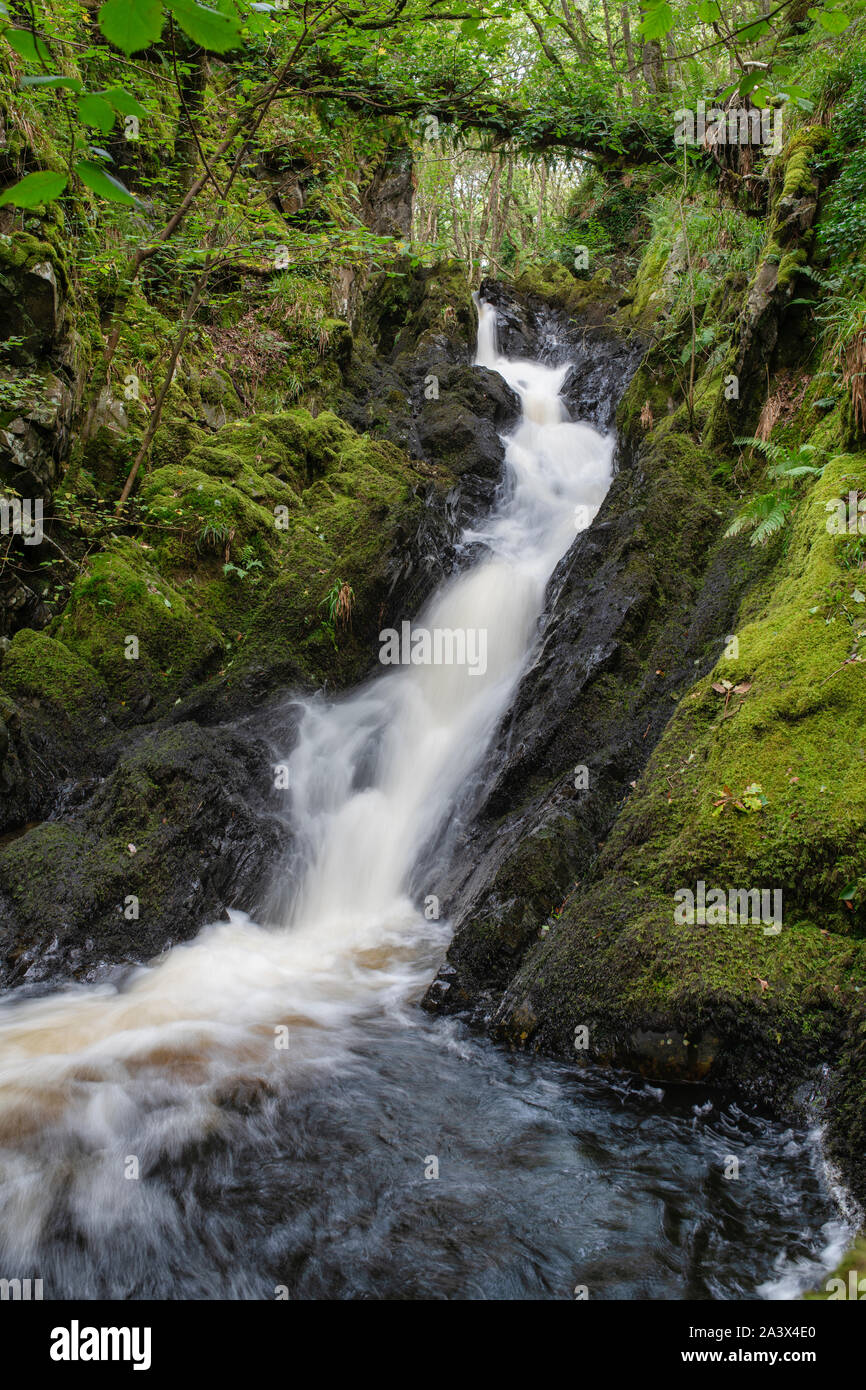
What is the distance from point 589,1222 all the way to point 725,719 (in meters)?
2.94

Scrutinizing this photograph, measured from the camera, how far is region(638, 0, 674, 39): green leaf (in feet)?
7.32

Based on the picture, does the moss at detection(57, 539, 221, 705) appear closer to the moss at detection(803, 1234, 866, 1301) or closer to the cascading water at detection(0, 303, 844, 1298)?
the cascading water at detection(0, 303, 844, 1298)

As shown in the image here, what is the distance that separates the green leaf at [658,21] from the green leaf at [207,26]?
1423mm

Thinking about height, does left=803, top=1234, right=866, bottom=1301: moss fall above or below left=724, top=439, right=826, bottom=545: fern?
below

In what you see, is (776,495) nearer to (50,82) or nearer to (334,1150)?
(334,1150)

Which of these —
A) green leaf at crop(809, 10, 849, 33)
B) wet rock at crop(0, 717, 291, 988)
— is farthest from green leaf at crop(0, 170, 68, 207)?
wet rock at crop(0, 717, 291, 988)

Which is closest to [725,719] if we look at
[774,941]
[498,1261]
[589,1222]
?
[774,941]

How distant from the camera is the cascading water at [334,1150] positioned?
9.51 ft

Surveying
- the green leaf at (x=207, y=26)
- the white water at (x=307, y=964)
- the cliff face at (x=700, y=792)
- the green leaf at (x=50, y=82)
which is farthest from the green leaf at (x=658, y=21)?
the white water at (x=307, y=964)

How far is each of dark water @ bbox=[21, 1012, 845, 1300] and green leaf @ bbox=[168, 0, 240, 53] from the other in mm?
3836

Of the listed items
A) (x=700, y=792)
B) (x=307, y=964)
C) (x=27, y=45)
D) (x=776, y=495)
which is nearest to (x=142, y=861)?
(x=307, y=964)

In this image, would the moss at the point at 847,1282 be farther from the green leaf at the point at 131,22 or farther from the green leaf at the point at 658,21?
the green leaf at the point at 658,21

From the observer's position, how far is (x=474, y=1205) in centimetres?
320

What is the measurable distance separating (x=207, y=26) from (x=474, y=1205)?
402 centimetres
